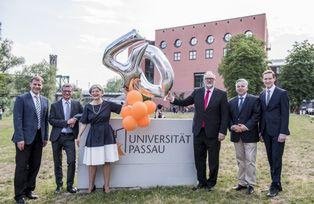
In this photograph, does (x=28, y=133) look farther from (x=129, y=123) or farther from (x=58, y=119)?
(x=129, y=123)

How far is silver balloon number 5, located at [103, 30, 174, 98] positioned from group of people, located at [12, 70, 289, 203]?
2.07ft

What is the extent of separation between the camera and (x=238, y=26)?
49.8m

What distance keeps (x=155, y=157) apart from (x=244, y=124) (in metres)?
1.59

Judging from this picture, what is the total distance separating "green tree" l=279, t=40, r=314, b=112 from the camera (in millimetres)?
45219

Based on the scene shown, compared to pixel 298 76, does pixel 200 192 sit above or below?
below

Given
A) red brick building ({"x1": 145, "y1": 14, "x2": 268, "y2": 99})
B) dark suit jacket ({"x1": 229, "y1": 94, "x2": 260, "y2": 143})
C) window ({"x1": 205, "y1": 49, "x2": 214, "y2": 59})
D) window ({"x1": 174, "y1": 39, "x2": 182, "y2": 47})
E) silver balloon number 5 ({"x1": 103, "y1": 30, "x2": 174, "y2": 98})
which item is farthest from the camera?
window ({"x1": 174, "y1": 39, "x2": 182, "y2": 47})

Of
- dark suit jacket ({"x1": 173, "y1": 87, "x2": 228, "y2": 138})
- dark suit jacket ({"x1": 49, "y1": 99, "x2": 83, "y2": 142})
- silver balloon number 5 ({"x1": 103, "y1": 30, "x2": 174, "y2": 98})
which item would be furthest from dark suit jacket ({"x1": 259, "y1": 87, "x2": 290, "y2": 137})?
dark suit jacket ({"x1": 49, "y1": 99, "x2": 83, "y2": 142})

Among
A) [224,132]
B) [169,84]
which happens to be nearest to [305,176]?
[224,132]

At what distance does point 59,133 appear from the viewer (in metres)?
5.93

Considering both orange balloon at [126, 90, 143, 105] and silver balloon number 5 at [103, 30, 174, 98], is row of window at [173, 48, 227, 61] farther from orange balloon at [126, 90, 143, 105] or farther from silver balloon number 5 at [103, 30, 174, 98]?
orange balloon at [126, 90, 143, 105]

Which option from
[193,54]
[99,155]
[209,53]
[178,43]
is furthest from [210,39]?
[99,155]

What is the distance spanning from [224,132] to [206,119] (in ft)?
1.13

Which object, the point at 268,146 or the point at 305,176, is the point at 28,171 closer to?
the point at 268,146

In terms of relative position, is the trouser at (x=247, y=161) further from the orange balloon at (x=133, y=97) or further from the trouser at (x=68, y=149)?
the trouser at (x=68, y=149)
